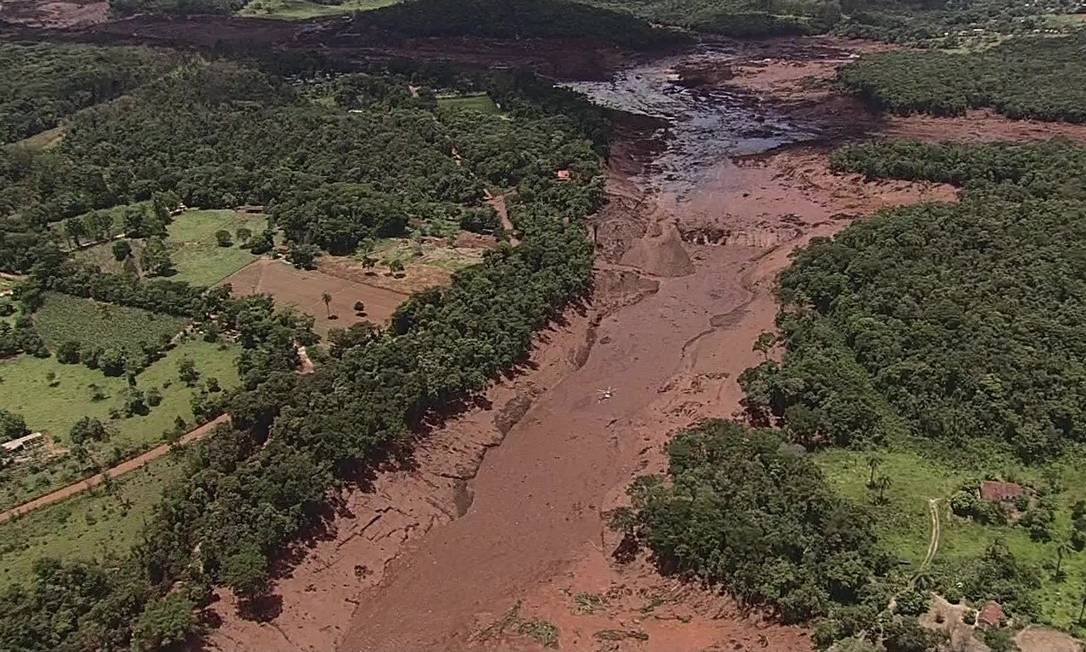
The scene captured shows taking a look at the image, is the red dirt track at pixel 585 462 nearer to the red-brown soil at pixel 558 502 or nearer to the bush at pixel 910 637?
the red-brown soil at pixel 558 502

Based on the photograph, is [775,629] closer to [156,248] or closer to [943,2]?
[156,248]

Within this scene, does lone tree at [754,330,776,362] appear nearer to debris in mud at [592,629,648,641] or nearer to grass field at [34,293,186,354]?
debris in mud at [592,629,648,641]

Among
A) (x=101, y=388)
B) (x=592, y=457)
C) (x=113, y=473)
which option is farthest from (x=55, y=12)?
(x=592, y=457)

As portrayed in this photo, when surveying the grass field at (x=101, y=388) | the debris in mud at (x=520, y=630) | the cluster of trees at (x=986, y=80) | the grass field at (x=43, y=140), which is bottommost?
the debris in mud at (x=520, y=630)

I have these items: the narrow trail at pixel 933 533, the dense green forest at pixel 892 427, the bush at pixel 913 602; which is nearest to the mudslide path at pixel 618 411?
the dense green forest at pixel 892 427

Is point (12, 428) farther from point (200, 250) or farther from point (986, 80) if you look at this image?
point (986, 80)

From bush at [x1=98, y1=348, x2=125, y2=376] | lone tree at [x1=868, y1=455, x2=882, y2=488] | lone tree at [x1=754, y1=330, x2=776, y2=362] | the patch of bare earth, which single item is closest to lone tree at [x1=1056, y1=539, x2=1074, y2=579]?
lone tree at [x1=868, y1=455, x2=882, y2=488]
